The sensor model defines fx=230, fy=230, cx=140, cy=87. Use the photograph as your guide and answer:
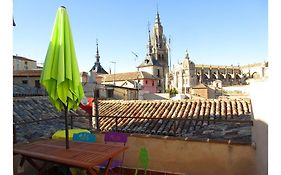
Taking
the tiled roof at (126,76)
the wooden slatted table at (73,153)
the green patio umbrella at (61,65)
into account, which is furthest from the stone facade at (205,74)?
the green patio umbrella at (61,65)

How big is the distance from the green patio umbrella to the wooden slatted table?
209mm

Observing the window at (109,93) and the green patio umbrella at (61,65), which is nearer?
the green patio umbrella at (61,65)

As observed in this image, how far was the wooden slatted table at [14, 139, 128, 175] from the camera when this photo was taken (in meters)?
→ 2.63

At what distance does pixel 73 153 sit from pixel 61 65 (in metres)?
1.14

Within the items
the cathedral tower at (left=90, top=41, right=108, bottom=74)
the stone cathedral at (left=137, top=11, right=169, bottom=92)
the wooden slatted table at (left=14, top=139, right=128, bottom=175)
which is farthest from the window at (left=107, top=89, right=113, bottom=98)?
the stone cathedral at (left=137, top=11, right=169, bottom=92)

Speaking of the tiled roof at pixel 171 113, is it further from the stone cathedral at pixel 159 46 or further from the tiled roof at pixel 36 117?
the stone cathedral at pixel 159 46

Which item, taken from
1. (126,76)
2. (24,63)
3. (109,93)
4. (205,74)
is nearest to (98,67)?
(126,76)

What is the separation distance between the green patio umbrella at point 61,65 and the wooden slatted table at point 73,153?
21cm

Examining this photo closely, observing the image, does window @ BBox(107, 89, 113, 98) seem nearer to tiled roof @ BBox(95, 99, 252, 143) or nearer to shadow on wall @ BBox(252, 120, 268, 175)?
tiled roof @ BBox(95, 99, 252, 143)

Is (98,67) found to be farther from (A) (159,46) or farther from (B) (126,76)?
(A) (159,46)

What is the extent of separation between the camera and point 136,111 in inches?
486

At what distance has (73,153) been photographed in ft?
9.69

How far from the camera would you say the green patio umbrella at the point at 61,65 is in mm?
2941
